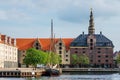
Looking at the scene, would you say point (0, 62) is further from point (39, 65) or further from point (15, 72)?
point (15, 72)

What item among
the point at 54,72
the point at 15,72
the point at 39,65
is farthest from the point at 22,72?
the point at 39,65

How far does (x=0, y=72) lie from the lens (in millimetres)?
158000

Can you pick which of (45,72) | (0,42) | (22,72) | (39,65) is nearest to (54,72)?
(45,72)

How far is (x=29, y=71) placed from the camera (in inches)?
6304

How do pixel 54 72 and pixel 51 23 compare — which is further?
pixel 51 23

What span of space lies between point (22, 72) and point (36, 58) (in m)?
42.3

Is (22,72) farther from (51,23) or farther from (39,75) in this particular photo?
(51,23)

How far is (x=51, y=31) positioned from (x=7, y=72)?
41329mm

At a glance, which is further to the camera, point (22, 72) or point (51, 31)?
point (51, 31)

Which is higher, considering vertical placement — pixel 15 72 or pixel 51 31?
pixel 51 31

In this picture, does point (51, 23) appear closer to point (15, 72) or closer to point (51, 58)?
point (51, 58)

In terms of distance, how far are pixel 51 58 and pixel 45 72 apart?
94.6 feet

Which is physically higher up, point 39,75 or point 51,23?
point 51,23

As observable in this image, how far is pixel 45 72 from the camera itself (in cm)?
16712
